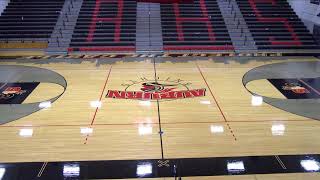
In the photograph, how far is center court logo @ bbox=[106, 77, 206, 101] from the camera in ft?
40.2

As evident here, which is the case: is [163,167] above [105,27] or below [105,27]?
below

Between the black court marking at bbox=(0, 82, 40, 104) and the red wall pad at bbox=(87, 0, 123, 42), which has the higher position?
the red wall pad at bbox=(87, 0, 123, 42)

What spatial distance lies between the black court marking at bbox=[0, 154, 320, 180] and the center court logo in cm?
456

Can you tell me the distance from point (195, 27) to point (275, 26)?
4854 millimetres

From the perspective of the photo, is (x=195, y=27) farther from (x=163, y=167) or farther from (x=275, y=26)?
(x=163, y=167)

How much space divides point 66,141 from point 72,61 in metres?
9.07

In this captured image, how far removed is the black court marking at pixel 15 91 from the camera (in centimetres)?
1188

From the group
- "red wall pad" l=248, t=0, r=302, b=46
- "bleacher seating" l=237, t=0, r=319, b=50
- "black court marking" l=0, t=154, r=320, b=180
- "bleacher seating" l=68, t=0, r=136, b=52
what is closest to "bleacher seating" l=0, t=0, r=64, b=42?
"bleacher seating" l=68, t=0, r=136, b=52

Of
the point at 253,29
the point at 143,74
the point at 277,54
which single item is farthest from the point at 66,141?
the point at 253,29

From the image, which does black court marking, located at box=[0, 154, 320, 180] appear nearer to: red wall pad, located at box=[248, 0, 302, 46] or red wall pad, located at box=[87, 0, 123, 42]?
Answer: red wall pad, located at box=[248, 0, 302, 46]

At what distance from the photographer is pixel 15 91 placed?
502 inches

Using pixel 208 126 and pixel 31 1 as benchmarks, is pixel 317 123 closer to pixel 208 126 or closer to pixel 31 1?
pixel 208 126

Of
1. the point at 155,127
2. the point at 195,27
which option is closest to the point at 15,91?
the point at 155,127

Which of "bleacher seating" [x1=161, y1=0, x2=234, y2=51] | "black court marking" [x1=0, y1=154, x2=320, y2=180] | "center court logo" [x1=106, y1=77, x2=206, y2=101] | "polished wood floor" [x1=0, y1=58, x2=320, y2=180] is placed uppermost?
"bleacher seating" [x1=161, y1=0, x2=234, y2=51]
